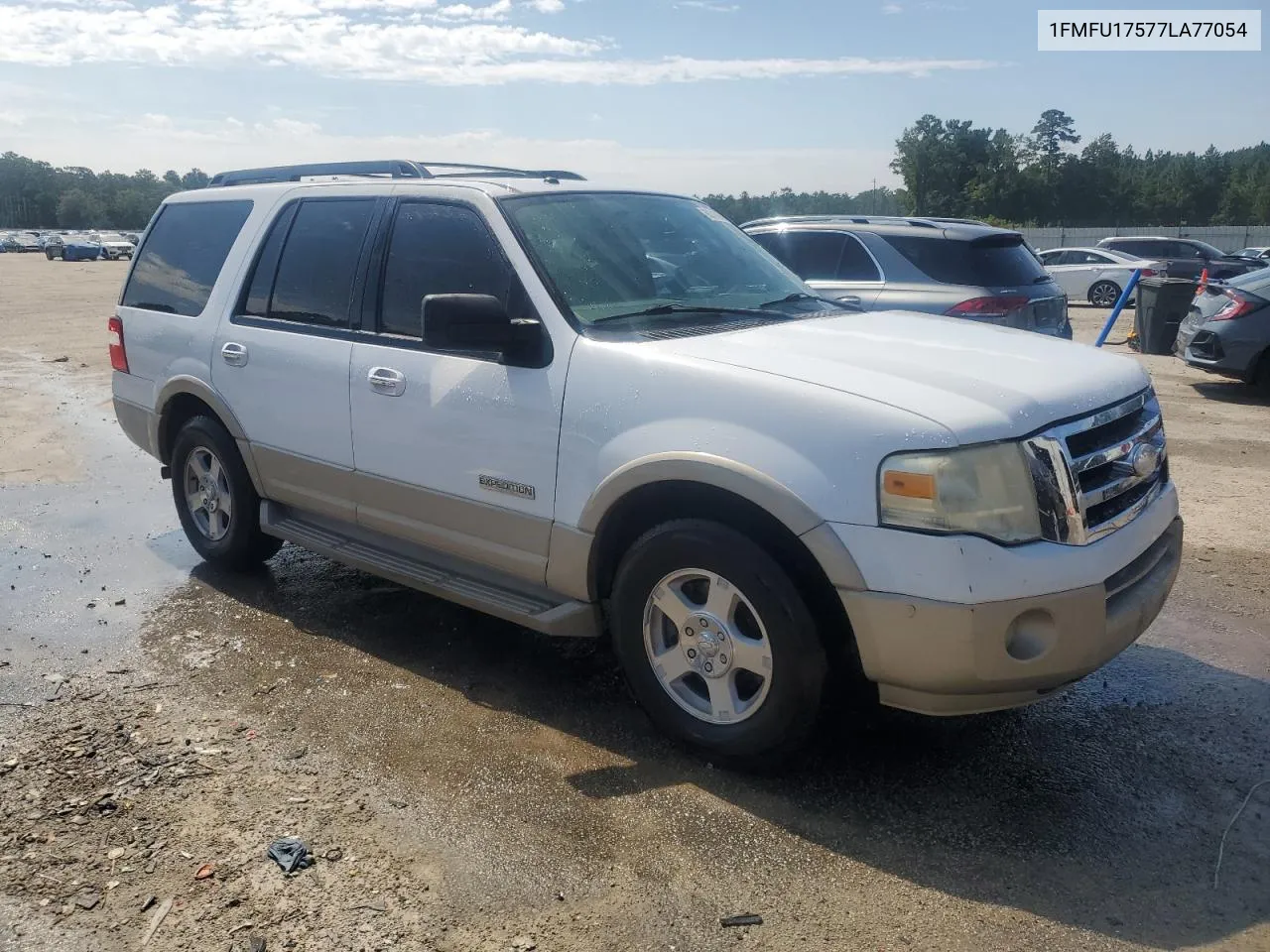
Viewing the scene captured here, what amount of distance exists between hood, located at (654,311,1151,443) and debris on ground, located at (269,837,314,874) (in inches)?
78.3

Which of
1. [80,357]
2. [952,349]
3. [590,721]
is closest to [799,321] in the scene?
[952,349]

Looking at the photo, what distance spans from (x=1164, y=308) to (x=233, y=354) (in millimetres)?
14281

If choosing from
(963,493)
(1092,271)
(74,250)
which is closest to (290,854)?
(963,493)

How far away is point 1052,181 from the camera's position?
9319cm

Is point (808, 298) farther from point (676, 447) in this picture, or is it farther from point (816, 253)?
point (816, 253)

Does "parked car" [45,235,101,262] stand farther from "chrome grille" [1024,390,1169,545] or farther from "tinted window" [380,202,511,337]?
"chrome grille" [1024,390,1169,545]

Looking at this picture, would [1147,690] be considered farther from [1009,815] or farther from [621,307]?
[621,307]

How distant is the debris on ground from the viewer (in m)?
3.21

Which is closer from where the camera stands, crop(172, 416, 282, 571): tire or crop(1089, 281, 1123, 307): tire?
crop(172, 416, 282, 571): tire

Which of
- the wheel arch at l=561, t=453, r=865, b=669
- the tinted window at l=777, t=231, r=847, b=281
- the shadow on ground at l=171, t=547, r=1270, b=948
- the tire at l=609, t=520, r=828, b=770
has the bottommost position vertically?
the shadow on ground at l=171, t=547, r=1270, b=948

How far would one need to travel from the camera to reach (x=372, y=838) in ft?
11.0

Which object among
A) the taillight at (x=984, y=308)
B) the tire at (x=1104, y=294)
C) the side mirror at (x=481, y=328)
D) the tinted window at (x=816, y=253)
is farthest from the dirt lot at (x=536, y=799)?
the tire at (x=1104, y=294)

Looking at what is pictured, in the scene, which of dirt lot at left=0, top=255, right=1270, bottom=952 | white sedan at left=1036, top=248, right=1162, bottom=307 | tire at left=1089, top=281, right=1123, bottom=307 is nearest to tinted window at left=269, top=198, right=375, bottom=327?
dirt lot at left=0, top=255, right=1270, bottom=952

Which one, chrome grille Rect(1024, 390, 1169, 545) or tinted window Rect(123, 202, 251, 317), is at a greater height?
tinted window Rect(123, 202, 251, 317)
